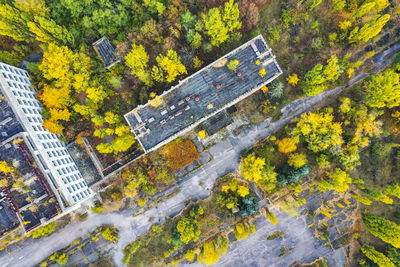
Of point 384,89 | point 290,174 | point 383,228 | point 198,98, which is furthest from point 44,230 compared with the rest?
point 384,89

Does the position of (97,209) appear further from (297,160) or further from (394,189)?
(394,189)

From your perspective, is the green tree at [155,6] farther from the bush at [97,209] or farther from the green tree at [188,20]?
the bush at [97,209]

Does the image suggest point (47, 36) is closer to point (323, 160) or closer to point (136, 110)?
point (136, 110)

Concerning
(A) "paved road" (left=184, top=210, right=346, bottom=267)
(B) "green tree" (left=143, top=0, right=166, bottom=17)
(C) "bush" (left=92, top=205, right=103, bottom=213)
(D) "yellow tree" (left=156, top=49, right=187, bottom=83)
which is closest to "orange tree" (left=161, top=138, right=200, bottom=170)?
(D) "yellow tree" (left=156, top=49, right=187, bottom=83)

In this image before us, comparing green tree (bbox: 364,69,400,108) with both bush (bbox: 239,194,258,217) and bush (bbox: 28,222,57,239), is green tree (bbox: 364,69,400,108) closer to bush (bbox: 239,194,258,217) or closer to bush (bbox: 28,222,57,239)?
bush (bbox: 239,194,258,217)

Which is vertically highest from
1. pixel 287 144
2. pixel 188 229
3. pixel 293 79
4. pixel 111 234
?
pixel 293 79

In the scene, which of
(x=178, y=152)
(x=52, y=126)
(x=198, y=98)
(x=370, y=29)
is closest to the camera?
(x=370, y=29)

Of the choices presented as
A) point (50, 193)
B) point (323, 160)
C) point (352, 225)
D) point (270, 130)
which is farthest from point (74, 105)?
point (352, 225)
